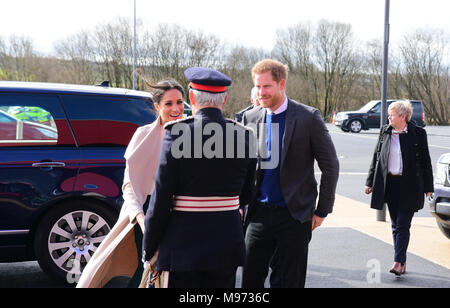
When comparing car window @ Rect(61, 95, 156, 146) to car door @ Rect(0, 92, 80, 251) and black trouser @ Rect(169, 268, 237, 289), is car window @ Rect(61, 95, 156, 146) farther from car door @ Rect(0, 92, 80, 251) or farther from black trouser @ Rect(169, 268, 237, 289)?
black trouser @ Rect(169, 268, 237, 289)

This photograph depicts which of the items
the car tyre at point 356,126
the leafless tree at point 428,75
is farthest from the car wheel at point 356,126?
the leafless tree at point 428,75

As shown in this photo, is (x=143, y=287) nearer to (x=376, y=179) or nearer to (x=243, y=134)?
(x=243, y=134)

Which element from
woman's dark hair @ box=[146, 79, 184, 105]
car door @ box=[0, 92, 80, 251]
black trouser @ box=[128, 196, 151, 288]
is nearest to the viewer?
black trouser @ box=[128, 196, 151, 288]

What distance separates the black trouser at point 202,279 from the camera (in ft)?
9.55

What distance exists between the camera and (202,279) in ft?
9.75

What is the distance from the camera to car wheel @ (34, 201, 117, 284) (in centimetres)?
523

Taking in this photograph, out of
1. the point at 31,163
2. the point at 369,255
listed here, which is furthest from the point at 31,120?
the point at 369,255

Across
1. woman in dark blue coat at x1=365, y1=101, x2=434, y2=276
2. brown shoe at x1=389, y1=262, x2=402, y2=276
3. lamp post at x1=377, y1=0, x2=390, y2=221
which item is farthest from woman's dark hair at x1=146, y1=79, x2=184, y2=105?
lamp post at x1=377, y1=0, x2=390, y2=221

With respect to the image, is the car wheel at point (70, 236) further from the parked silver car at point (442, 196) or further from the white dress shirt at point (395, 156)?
the parked silver car at point (442, 196)

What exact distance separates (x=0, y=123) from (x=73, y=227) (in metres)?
1.15

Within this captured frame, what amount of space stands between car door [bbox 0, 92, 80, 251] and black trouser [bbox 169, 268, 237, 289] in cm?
265

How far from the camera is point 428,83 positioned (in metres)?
52.2

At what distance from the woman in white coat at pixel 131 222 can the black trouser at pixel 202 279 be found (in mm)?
492

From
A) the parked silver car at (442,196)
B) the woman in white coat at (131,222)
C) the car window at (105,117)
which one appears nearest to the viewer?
the woman in white coat at (131,222)
